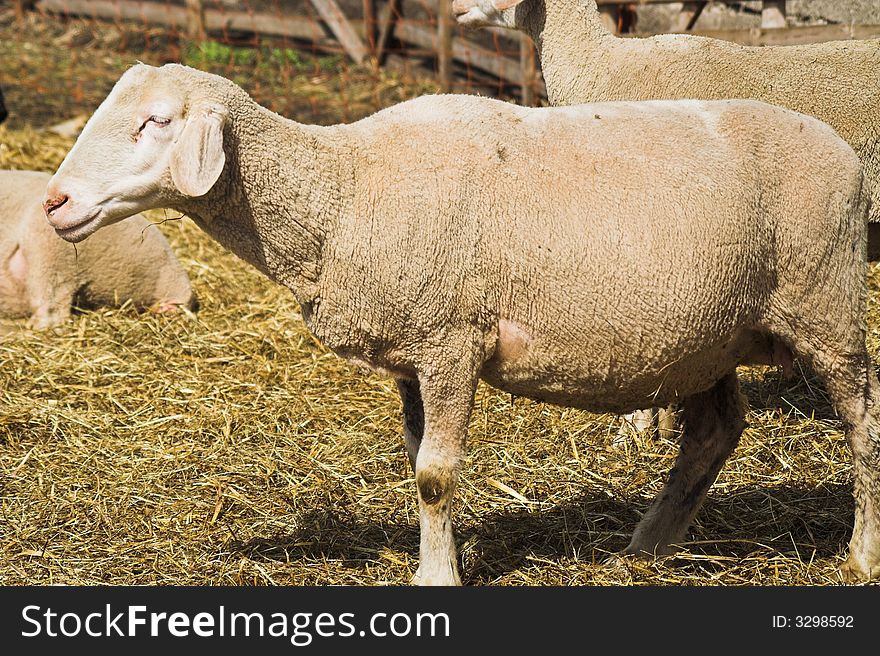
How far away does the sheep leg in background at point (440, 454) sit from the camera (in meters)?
3.13

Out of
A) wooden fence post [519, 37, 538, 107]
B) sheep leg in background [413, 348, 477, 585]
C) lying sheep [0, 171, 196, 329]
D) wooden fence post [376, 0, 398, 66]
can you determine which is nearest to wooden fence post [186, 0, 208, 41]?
wooden fence post [376, 0, 398, 66]

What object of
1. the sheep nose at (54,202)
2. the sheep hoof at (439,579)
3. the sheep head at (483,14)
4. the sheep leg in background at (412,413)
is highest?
the sheep head at (483,14)

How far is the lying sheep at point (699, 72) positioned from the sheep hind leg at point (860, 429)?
3.68 feet

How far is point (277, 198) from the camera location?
307 centimetres

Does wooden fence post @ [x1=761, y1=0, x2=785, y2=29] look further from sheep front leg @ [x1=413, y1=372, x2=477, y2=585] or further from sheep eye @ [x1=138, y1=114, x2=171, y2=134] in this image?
sheep eye @ [x1=138, y1=114, x2=171, y2=134]

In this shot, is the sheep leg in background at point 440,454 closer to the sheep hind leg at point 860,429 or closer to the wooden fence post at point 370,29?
the sheep hind leg at point 860,429

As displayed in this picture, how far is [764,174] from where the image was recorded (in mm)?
3168

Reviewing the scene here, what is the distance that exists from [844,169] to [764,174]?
0.81 feet

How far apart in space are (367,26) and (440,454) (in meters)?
9.28

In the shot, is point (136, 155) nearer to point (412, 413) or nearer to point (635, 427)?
point (412, 413)

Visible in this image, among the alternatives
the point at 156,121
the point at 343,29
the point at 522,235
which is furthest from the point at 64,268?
the point at 343,29

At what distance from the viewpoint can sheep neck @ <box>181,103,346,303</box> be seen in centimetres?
304

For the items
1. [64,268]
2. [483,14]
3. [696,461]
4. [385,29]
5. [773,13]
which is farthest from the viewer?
[385,29]

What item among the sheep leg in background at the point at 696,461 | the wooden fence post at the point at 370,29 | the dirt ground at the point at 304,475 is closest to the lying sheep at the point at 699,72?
the dirt ground at the point at 304,475
